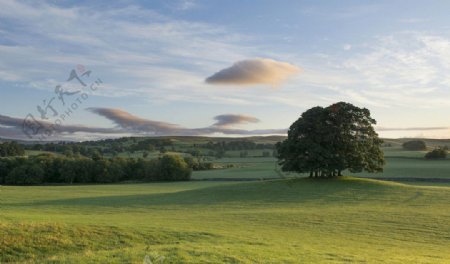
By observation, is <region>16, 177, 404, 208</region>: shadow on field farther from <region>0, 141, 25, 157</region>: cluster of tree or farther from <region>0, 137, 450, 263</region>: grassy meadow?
<region>0, 141, 25, 157</region>: cluster of tree

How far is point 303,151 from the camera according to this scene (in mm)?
57375

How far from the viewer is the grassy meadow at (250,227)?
58.4 ft

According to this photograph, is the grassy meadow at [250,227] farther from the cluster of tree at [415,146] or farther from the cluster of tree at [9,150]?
the cluster of tree at [415,146]

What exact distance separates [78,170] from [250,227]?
265ft

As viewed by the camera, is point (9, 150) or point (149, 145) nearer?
point (9, 150)

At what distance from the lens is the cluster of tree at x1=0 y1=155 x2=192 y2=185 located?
9769 centimetres

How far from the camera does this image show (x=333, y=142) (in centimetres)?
5659

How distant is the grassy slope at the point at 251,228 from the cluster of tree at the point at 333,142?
4.11 meters

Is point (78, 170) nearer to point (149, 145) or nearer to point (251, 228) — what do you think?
point (149, 145)

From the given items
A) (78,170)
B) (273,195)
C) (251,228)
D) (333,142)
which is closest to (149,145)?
(78,170)

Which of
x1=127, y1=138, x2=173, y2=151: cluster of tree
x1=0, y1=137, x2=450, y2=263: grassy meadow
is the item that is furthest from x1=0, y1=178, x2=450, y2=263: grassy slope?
x1=127, y1=138, x2=173, y2=151: cluster of tree

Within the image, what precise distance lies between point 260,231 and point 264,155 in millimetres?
126037

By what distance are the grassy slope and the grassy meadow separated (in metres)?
0.06

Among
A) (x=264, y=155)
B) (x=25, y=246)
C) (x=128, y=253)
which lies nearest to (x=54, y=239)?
(x=25, y=246)
